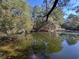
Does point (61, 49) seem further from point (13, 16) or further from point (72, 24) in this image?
point (72, 24)

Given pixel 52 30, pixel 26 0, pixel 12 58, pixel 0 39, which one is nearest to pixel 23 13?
pixel 26 0

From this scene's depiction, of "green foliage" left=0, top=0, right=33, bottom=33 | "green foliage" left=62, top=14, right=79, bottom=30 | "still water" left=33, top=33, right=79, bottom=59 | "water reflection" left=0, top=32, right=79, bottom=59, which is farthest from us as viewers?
"green foliage" left=62, top=14, right=79, bottom=30

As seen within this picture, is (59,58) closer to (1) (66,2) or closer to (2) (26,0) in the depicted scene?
(1) (66,2)

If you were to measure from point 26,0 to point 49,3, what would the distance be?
18.9 m

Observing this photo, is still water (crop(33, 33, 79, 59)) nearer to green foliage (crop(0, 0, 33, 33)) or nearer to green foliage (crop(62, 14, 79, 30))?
green foliage (crop(0, 0, 33, 33))

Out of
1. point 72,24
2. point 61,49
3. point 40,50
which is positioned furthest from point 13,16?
point 72,24

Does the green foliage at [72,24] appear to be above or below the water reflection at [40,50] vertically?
above

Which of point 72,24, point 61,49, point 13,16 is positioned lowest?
point 61,49

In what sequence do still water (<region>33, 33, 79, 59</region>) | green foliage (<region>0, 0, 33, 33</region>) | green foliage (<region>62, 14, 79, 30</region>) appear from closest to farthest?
still water (<region>33, 33, 79, 59</region>)
green foliage (<region>0, 0, 33, 33</region>)
green foliage (<region>62, 14, 79, 30</region>)

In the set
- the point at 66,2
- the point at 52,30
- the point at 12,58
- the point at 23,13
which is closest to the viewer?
the point at 66,2

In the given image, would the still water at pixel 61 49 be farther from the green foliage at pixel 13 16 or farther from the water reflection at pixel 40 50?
the green foliage at pixel 13 16

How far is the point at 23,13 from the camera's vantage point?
70.6 ft

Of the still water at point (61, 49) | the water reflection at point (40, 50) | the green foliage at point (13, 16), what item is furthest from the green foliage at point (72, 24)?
the water reflection at point (40, 50)

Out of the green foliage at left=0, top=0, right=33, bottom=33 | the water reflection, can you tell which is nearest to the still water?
Answer: the water reflection
